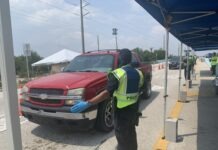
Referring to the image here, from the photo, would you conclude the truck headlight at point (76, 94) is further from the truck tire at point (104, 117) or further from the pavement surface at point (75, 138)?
the pavement surface at point (75, 138)

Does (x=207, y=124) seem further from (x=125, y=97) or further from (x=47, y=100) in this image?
(x=47, y=100)

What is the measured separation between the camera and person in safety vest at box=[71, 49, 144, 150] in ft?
13.0

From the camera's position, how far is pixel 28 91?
6.09 m

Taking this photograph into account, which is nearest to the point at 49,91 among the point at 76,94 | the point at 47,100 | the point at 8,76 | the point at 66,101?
the point at 47,100

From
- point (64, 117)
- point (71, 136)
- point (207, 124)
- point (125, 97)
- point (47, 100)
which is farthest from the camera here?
point (207, 124)

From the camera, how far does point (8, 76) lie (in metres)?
2.56

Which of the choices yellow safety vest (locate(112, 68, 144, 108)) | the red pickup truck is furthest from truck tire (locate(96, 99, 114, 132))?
yellow safety vest (locate(112, 68, 144, 108))

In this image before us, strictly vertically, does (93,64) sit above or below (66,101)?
above

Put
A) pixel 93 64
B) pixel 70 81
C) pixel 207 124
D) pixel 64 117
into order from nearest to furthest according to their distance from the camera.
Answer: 1. pixel 64 117
2. pixel 70 81
3. pixel 207 124
4. pixel 93 64

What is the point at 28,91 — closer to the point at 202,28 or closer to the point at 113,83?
the point at 113,83

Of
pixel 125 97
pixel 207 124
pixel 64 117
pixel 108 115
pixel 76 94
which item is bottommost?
pixel 207 124

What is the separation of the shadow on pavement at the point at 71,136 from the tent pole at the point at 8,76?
10.1 feet

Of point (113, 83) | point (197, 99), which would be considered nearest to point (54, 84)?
point (113, 83)

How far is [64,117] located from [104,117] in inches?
38.2
